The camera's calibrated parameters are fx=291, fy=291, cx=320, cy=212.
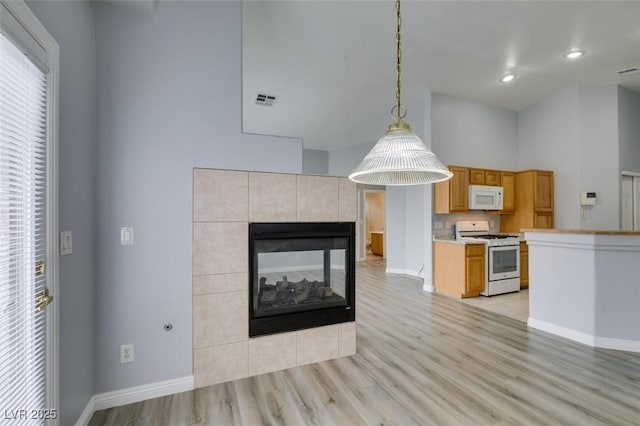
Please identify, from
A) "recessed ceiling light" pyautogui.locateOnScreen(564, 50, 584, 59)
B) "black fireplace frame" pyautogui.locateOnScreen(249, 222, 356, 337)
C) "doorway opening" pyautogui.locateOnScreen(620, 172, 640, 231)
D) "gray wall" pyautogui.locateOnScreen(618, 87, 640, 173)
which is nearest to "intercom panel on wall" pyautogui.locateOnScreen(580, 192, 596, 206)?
"doorway opening" pyautogui.locateOnScreen(620, 172, 640, 231)

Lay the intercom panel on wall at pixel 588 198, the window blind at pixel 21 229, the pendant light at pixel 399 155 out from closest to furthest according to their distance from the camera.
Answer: the window blind at pixel 21 229, the pendant light at pixel 399 155, the intercom panel on wall at pixel 588 198

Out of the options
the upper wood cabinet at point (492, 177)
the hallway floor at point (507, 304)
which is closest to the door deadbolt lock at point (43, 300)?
the hallway floor at point (507, 304)

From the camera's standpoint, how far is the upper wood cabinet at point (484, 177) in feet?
17.3

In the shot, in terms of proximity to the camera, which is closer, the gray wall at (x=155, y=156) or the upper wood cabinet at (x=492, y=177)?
the gray wall at (x=155, y=156)

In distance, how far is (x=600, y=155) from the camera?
17.1 feet

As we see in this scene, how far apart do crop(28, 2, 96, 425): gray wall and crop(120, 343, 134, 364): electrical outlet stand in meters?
0.17

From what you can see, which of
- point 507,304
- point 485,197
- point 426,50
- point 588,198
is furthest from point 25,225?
point 588,198

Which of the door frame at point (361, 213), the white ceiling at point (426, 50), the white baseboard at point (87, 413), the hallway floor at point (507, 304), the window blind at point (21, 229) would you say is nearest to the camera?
the window blind at point (21, 229)

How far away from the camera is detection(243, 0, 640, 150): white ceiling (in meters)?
3.20

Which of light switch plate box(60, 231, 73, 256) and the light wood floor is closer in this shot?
light switch plate box(60, 231, 73, 256)

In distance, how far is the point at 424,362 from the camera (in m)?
2.63

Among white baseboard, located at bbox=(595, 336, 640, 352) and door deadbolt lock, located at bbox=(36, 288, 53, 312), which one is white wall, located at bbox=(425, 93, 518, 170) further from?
door deadbolt lock, located at bbox=(36, 288, 53, 312)

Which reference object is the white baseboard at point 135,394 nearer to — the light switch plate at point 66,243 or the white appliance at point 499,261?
the light switch plate at point 66,243

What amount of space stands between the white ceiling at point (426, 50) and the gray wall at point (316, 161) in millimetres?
2646
